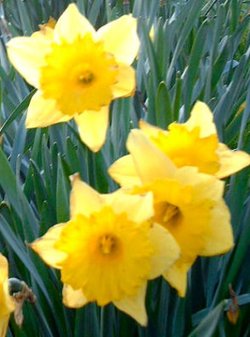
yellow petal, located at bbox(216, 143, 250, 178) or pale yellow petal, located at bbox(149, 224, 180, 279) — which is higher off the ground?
yellow petal, located at bbox(216, 143, 250, 178)

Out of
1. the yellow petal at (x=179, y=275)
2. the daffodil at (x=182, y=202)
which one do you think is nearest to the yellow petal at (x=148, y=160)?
the daffodil at (x=182, y=202)

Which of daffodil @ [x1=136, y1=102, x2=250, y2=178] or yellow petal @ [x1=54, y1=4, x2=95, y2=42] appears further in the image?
yellow petal @ [x1=54, y1=4, x2=95, y2=42]

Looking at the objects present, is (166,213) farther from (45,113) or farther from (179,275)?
(45,113)

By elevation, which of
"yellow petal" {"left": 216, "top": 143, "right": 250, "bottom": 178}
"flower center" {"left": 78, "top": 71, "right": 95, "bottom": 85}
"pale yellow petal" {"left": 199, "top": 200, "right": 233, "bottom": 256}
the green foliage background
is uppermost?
"flower center" {"left": 78, "top": 71, "right": 95, "bottom": 85}

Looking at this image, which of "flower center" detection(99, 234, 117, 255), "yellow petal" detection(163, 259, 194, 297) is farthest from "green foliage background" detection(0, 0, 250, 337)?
"flower center" detection(99, 234, 117, 255)

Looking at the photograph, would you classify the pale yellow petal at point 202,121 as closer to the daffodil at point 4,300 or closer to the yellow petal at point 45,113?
the yellow petal at point 45,113

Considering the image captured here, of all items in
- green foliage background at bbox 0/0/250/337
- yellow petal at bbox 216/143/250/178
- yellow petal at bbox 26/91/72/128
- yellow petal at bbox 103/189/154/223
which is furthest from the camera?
green foliage background at bbox 0/0/250/337

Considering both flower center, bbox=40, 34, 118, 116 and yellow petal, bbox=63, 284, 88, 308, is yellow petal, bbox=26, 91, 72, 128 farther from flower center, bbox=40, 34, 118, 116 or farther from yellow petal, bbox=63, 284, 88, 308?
yellow petal, bbox=63, 284, 88, 308

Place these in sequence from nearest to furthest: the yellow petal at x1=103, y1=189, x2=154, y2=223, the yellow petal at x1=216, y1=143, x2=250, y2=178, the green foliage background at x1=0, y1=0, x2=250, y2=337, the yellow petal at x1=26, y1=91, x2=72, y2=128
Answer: the yellow petal at x1=103, y1=189, x2=154, y2=223 → the yellow petal at x1=216, y1=143, x2=250, y2=178 → the yellow petal at x1=26, y1=91, x2=72, y2=128 → the green foliage background at x1=0, y1=0, x2=250, y2=337
